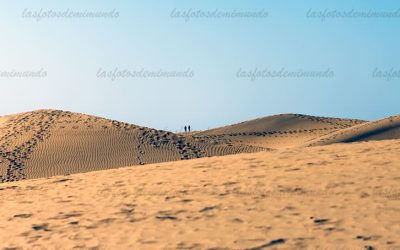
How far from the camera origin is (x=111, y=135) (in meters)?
40.4

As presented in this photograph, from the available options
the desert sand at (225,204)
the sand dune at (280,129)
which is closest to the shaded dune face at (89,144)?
the sand dune at (280,129)

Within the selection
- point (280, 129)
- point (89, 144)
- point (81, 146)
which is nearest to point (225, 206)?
point (81, 146)

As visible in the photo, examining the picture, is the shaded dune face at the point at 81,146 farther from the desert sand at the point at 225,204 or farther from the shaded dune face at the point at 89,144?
the desert sand at the point at 225,204

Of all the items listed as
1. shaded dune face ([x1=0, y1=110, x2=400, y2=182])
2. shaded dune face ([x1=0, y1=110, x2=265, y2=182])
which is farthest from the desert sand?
shaded dune face ([x1=0, y1=110, x2=400, y2=182])

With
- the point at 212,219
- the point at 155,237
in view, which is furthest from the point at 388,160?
the point at 155,237

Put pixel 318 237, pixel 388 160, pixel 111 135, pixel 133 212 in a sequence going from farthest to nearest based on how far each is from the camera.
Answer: pixel 111 135 → pixel 388 160 → pixel 133 212 → pixel 318 237

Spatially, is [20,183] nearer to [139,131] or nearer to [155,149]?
[155,149]

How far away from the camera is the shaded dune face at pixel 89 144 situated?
35.4 metres

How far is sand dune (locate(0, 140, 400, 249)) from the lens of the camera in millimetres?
10969

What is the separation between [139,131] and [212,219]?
29156 millimetres

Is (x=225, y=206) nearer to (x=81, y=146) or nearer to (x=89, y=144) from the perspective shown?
(x=81, y=146)

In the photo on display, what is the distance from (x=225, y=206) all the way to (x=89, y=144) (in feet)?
86.5

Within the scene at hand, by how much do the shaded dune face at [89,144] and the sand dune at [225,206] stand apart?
49.6ft

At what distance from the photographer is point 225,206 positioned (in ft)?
44.3
